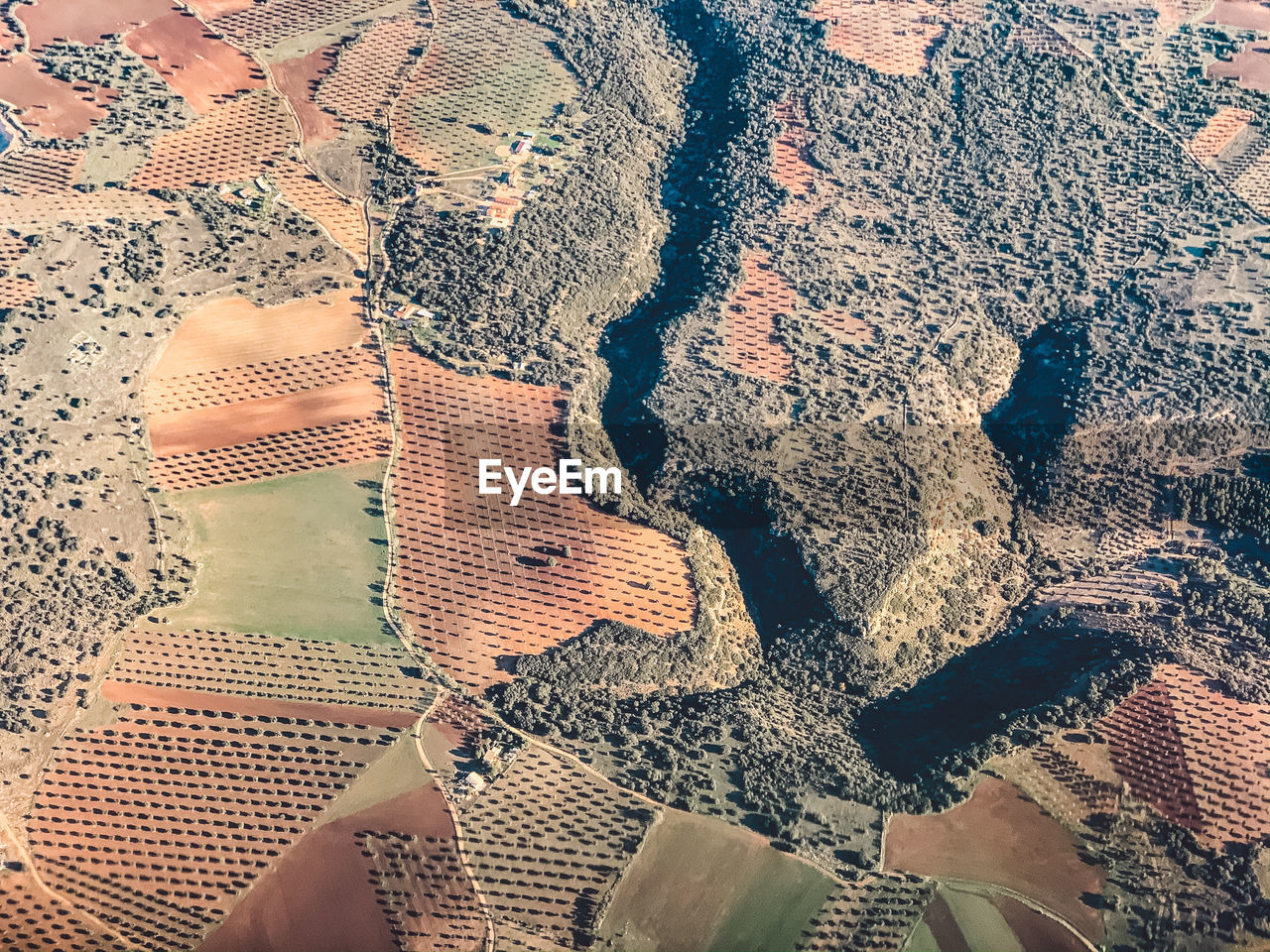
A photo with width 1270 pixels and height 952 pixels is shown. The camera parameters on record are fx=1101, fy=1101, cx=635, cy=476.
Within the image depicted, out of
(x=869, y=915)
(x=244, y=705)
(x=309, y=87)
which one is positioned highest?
(x=309, y=87)

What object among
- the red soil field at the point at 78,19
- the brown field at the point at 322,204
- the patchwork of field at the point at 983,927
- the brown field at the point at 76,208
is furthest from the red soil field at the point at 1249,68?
the red soil field at the point at 78,19

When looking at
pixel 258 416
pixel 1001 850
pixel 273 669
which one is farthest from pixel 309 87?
pixel 1001 850

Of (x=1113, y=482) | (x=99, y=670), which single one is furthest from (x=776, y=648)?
(x=99, y=670)

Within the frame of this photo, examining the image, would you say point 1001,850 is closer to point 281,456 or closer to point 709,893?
point 709,893

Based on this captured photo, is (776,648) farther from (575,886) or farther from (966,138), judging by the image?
(966,138)

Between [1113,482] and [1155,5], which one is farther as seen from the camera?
[1155,5]

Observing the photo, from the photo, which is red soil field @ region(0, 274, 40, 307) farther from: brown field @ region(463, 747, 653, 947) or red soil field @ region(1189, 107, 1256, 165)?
red soil field @ region(1189, 107, 1256, 165)

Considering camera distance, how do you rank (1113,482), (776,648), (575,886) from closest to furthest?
1. (575,886)
2. (776,648)
3. (1113,482)

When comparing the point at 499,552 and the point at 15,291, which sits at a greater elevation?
the point at 15,291

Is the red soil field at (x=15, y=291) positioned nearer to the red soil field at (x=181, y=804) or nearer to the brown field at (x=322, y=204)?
the brown field at (x=322, y=204)
